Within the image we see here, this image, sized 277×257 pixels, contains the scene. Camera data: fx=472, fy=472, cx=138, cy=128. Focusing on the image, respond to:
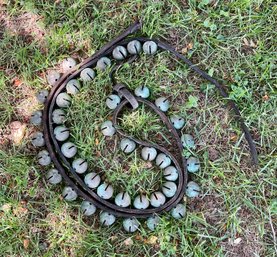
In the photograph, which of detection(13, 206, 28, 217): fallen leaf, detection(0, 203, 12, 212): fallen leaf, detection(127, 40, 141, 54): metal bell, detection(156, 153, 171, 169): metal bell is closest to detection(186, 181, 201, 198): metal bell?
detection(156, 153, 171, 169): metal bell

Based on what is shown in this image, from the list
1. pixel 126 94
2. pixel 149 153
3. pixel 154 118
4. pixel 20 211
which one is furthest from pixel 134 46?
pixel 20 211

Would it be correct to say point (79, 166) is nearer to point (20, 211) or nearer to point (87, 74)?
point (20, 211)

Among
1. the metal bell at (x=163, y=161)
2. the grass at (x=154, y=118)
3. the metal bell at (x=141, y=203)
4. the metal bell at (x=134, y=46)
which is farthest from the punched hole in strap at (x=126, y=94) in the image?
the metal bell at (x=141, y=203)

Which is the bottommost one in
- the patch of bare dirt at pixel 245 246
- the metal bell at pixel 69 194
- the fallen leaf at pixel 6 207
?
the patch of bare dirt at pixel 245 246

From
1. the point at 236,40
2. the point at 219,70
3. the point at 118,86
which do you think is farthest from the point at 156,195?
the point at 236,40

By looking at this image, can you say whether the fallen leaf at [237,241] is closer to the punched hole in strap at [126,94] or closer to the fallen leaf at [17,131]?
the punched hole in strap at [126,94]

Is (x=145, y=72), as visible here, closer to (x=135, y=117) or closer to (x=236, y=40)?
(x=135, y=117)
